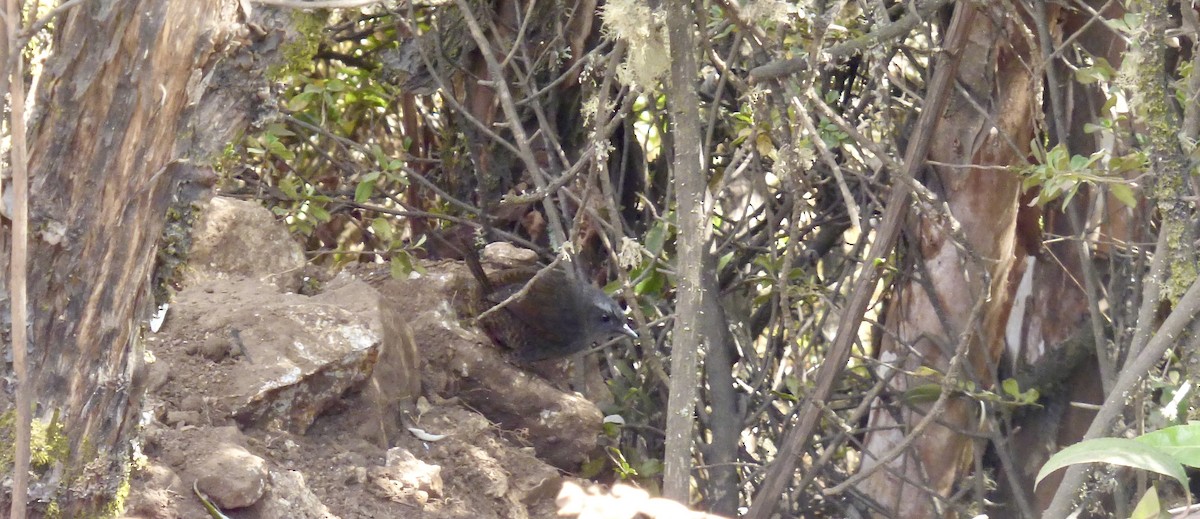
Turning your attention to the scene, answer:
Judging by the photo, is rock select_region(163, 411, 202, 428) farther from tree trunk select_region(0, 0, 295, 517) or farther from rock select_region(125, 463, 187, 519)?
tree trunk select_region(0, 0, 295, 517)

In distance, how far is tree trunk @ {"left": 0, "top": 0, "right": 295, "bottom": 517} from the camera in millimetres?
1557

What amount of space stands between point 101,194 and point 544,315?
5.85 feet

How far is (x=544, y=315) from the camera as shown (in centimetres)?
326

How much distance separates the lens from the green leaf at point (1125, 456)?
1.25 meters

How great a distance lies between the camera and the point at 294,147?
447 centimetres

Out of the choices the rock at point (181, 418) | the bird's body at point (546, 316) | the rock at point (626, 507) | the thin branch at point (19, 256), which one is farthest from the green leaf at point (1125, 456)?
the bird's body at point (546, 316)

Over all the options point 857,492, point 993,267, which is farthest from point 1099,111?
point 857,492

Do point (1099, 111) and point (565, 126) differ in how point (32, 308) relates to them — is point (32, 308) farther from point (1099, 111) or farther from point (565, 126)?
point (1099, 111)

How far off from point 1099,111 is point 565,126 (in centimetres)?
188

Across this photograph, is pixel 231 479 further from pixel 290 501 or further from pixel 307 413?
pixel 307 413

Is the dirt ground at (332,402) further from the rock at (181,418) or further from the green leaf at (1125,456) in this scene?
the green leaf at (1125,456)

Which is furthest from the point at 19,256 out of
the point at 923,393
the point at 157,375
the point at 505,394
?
the point at 923,393

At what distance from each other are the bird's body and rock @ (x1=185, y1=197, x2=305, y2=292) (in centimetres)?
61

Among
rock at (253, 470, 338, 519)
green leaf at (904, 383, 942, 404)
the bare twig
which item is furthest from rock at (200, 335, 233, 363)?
green leaf at (904, 383, 942, 404)
